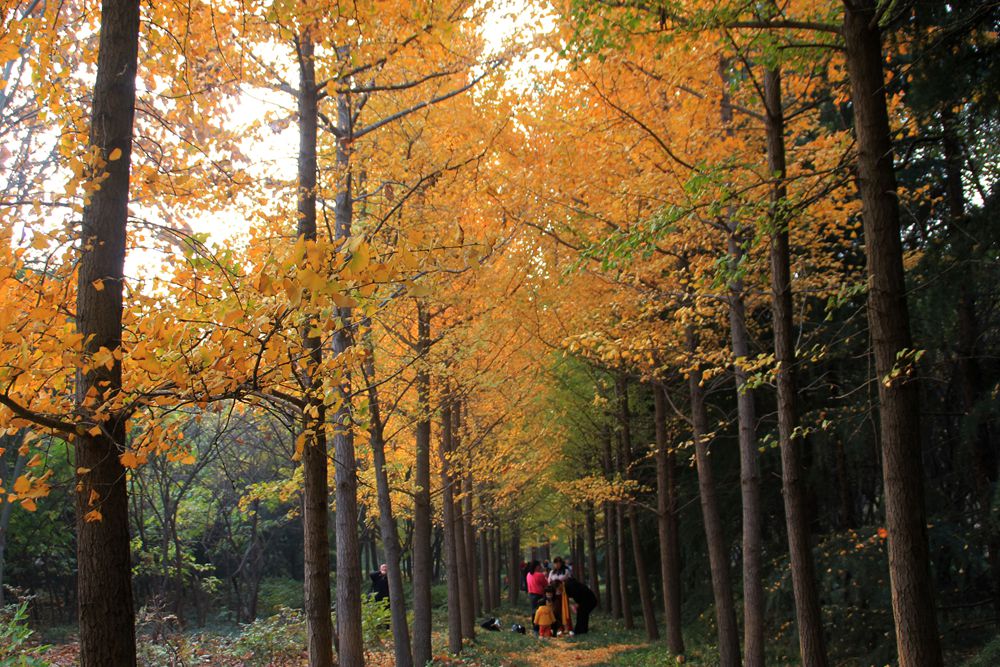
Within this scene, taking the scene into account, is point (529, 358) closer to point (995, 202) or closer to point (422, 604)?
point (422, 604)

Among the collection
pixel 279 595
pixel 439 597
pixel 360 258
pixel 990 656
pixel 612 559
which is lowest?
pixel 439 597

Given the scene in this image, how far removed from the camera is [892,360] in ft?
13.7

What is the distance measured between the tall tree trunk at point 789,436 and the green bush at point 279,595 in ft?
74.5

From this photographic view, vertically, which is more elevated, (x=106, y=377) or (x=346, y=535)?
(x=106, y=377)

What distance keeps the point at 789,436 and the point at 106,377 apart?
183 inches

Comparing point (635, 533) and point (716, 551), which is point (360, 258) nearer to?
point (716, 551)

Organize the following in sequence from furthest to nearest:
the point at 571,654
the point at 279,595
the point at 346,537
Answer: the point at 279,595, the point at 571,654, the point at 346,537

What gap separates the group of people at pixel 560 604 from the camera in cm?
1752

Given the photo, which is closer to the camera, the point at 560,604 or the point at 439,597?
the point at 560,604

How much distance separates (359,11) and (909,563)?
4.75m

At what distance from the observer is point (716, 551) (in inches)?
369

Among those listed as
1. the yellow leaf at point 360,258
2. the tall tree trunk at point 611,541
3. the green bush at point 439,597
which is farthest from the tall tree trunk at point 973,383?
the green bush at point 439,597

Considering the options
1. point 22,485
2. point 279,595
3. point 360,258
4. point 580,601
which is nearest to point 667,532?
point 580,601

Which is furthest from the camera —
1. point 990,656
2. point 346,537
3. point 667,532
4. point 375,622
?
point 375,622
